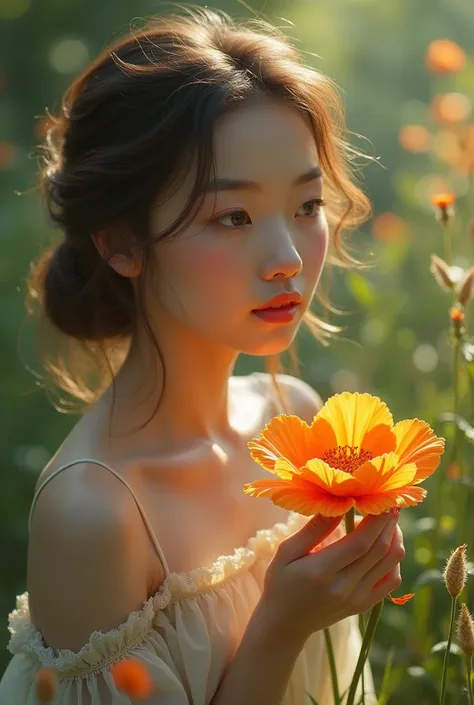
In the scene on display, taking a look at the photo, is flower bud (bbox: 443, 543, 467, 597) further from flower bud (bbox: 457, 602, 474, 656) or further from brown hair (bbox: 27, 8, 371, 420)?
brown hair (bbox: 27, 8, 371, 420)

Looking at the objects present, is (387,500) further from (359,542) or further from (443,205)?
(443,205)

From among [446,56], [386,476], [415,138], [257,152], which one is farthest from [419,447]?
[415,138]

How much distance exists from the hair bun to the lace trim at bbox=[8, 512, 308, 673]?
13.4 inches

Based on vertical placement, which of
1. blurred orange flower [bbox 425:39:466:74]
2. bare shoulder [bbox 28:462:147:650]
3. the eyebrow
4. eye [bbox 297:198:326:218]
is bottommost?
bare shoulder [bbox 28:462:147:650]

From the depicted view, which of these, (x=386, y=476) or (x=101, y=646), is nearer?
(x=386, y=476)

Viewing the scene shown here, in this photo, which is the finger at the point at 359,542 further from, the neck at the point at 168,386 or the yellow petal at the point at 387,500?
the neck at the point at 168,386

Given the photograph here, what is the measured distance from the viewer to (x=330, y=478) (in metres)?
0.95

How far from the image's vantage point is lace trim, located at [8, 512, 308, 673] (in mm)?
1264

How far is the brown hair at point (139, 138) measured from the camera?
1.28m

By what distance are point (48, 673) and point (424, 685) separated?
0.69 meters

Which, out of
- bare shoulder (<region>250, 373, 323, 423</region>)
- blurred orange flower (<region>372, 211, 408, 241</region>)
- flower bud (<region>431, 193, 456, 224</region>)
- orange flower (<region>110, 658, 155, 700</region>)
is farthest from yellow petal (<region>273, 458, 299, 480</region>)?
blurred orange flower (<region>372, 211, 408, 241</region>)

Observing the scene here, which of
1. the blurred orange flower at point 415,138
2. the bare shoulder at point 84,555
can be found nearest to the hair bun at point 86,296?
the bare shoulder at point 84,555

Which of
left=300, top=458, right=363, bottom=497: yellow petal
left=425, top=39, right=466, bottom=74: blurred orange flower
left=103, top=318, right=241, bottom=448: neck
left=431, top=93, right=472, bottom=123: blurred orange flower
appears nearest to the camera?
left=300, top=458, right=363, bottom=497: yellow petal

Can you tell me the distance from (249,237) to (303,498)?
1.29 feet
